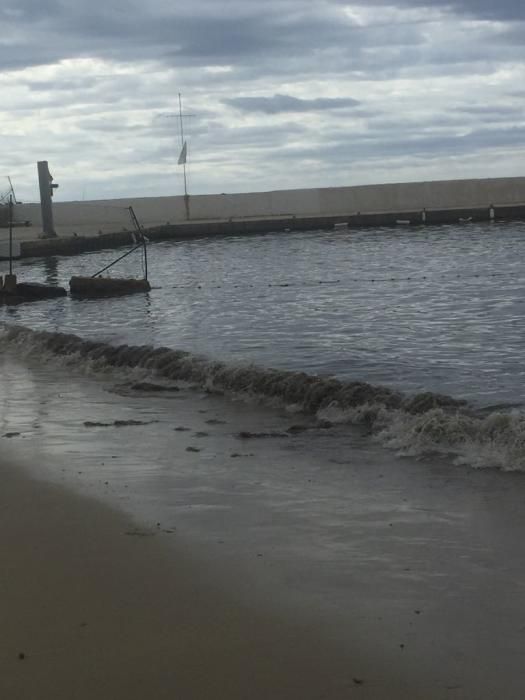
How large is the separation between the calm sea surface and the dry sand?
534cm

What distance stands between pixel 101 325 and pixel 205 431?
378 inches

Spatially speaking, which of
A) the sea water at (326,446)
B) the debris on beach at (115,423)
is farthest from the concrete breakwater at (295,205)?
the debris on beach at (115,423)

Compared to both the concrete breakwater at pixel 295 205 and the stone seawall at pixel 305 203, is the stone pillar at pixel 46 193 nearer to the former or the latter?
the concrete breakwater at pixel 295 205

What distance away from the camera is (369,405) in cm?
948

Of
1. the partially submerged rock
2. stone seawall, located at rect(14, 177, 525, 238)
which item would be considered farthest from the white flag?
the partially submerged rock

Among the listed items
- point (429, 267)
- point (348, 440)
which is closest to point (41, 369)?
point (348, 440)

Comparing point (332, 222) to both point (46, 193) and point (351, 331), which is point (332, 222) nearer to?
point (46, 193)

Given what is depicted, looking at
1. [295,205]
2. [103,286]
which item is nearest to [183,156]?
[295,205]

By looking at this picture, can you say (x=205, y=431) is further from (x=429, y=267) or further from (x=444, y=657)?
(x=429, y=267)

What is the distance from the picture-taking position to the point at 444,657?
3971 mm

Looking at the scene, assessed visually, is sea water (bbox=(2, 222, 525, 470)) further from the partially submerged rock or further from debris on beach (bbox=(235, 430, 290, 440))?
debris on beach (bbox=(235, 430, 290, 440))

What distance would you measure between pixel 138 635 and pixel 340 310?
47.6 feet

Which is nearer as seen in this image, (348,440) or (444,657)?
(444,657)

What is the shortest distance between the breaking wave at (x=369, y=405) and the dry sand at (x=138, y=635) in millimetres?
3235
